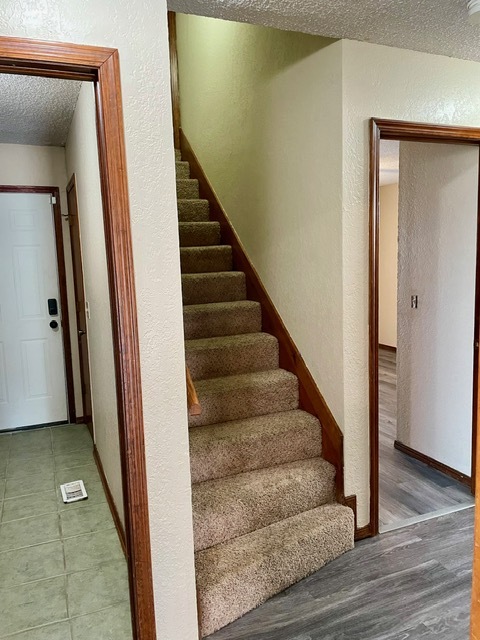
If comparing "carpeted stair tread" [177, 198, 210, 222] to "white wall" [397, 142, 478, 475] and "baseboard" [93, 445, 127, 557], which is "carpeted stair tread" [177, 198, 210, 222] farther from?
"baseboard" [93, 445, 127, 557]

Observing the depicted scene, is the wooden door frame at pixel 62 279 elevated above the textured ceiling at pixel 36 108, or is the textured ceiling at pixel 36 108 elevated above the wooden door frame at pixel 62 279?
the textured ceiling at pixel 36 108

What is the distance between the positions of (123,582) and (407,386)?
216 cm

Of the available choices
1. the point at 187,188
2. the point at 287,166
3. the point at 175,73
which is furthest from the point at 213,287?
the point at 175,73

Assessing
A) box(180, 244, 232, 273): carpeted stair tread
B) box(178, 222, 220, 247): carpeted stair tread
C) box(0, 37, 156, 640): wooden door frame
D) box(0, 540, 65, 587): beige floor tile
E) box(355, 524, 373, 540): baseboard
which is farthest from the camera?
box(178, 222, 220, 247): carpeted stair tread

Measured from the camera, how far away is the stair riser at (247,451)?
229 cm

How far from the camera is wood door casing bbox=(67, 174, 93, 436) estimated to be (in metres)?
3.55

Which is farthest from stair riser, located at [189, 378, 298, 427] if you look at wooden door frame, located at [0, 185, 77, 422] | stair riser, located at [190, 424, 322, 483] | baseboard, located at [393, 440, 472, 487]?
wooden door frame, located at [0, 185, 77, 422]

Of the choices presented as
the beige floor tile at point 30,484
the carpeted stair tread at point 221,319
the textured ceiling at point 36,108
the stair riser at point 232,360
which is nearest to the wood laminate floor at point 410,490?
the stair riser at point 232,360

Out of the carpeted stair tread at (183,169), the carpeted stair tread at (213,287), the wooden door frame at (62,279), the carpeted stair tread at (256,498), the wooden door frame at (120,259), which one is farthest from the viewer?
the carpeted stair tread at (183,169)

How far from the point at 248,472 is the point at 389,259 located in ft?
16.2

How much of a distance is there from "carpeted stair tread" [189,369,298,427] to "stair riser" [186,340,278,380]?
0.06 meters

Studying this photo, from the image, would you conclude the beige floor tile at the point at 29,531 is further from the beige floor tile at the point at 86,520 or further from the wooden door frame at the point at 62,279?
the wooden door frame at the point at 62,279

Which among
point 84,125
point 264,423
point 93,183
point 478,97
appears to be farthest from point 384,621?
point 84,125

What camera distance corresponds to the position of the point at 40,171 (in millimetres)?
3844
